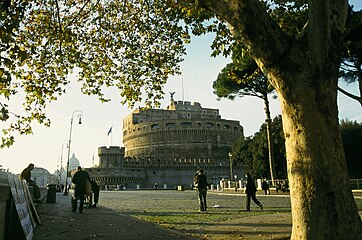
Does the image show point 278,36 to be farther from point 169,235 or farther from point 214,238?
point 169,235

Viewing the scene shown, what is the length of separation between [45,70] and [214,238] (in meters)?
7.60

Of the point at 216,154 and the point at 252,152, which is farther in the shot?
→ the point at 216,154

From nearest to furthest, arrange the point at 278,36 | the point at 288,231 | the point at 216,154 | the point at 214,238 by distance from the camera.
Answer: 1. the point at 278,36
2. the point at 214,238
3. the point at 288,231
4. the point at 216,154

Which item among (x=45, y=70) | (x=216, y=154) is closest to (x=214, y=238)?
(x=45, y=70)

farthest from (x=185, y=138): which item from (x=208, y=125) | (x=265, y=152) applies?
(x=265, y=152)

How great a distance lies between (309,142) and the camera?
150 inches

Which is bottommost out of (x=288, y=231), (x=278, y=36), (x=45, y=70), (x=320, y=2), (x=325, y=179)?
(x=288, y=231)

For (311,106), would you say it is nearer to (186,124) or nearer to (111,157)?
(111,157)

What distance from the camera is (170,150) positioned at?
75750mm

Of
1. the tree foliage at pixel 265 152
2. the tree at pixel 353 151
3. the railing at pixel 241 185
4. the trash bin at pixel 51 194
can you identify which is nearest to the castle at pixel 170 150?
the railing at pixel 241 185

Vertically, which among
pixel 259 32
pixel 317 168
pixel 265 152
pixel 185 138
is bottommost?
pixel 317 168

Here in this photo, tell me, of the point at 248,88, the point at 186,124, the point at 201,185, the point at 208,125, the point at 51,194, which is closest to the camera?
the point at 201,185

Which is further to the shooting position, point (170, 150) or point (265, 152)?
point (170, 150)

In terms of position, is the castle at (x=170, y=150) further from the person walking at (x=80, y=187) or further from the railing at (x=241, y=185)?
the person walking at (x=80, y=187)
